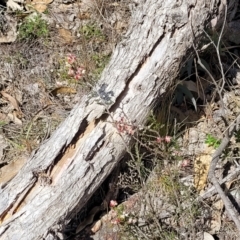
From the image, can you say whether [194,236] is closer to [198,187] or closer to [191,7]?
[198,187]

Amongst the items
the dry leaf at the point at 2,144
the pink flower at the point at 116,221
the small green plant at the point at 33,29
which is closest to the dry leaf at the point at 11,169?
the dry leaf at the point at 2,144

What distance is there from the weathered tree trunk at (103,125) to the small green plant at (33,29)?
831mm

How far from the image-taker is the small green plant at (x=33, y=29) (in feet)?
11.0

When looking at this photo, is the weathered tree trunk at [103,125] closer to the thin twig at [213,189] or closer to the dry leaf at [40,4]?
the thin twig at [213,189]

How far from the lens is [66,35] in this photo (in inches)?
134

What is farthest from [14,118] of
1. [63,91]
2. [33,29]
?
[33,29]

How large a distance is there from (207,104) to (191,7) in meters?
0.63

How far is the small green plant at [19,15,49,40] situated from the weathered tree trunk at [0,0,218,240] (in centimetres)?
83

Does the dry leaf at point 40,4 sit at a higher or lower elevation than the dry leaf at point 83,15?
higher

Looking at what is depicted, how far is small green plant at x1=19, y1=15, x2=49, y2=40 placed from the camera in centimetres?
335

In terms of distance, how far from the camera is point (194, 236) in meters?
2.55

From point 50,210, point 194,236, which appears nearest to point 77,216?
point 50,210

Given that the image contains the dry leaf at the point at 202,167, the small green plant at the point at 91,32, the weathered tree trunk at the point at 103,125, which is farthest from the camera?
the small green plant at the point at 91,32

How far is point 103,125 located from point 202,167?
62cm
